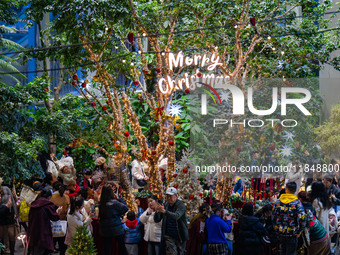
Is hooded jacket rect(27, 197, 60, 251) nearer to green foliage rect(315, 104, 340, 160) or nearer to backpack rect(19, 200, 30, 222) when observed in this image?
backpack rect(19, 200, 30, 222)

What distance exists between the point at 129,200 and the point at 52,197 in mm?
1707

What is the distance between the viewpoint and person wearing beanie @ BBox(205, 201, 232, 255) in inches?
370

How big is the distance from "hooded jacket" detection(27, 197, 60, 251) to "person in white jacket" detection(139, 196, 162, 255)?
5.17 ft

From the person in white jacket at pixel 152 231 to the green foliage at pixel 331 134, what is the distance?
826 cm

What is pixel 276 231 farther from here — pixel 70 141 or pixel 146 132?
pixel 146 132

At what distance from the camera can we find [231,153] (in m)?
12.5

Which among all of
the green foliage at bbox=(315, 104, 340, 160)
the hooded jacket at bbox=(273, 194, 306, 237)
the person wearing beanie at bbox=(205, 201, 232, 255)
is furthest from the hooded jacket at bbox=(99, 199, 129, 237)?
the green foliage at bbox=(315, 104, 340, 160)

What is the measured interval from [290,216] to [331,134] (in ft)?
27.6

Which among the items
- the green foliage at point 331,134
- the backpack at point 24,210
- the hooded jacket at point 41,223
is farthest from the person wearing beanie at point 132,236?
the green foliage at point 331,134

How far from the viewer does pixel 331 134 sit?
16984 millimetres

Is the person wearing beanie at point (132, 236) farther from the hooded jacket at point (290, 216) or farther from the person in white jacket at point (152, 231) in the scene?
the hooded jacket at point (290, 216)

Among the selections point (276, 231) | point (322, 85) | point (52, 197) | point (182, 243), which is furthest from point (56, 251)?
point (322, 85)

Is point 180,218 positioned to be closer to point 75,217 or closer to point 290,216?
point 290,216

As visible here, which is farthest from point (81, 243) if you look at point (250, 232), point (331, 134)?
point (331, 134)
